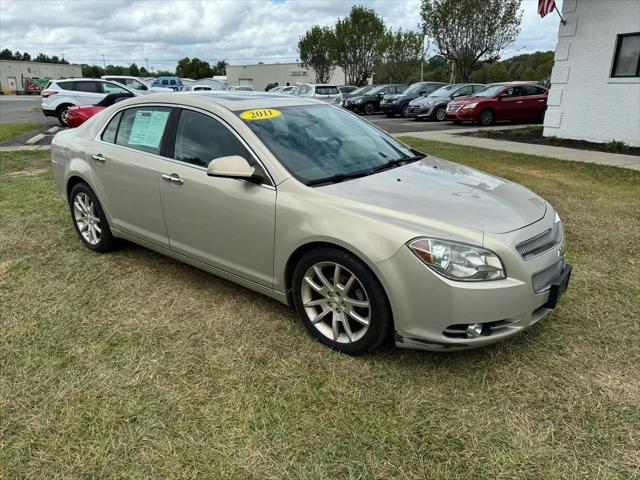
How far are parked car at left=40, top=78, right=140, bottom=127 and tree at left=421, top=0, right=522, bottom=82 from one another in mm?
21088

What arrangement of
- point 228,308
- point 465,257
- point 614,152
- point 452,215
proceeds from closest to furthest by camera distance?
1. point 465,257
2. point 452,215
3. point 228,308
4. point 614,152

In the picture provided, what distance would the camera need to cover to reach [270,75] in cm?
6462

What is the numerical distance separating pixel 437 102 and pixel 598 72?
Result: 9.12 meters

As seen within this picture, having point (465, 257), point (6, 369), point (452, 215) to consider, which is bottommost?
point (6, 369)

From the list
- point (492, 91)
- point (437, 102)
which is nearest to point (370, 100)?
point (437, 102)

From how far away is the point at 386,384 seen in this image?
2.70 metres

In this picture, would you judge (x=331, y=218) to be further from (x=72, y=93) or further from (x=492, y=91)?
(x=72, y=93)

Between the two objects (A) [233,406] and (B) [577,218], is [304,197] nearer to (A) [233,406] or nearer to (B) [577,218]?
(A) [233,406]

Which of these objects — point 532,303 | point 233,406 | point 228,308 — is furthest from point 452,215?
point 228,308

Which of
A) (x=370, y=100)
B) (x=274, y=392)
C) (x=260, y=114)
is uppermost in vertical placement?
(x=260, y=114)

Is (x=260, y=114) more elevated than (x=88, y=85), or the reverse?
(x=260, y=114)

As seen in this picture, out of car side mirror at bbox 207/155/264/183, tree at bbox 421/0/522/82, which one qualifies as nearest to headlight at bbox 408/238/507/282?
car side mirror at bbox 207/155/264/183

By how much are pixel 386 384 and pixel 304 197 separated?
46.9 inches

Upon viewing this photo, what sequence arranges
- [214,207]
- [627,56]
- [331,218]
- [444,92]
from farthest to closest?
[444,92], [627,56], [214,207], [331,218]
